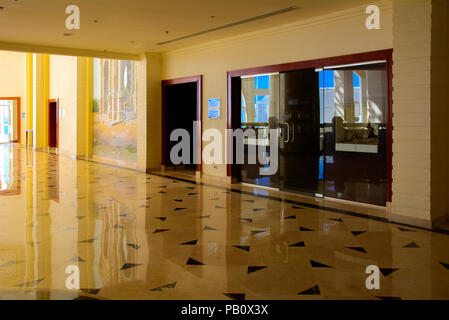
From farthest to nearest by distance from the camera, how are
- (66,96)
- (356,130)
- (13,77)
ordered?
(13,77), (66,96), (356,130)

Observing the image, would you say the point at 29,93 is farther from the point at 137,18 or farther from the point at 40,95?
the point at 137,18

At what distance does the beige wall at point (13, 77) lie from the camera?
24.7 metres

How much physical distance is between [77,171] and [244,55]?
18.8ft

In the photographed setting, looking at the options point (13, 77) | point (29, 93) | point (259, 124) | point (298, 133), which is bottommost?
point (298, 133)

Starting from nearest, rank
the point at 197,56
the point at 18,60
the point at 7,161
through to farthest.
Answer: the point at 197,56
the point at 7,161
the point at 18,60

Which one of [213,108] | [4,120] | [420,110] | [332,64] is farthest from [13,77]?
[420,110]

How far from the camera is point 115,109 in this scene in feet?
48.7

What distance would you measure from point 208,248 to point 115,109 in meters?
11.0

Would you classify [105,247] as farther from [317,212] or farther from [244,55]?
[244,55]

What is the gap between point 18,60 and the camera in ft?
82.4

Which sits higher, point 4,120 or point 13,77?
point 13,77

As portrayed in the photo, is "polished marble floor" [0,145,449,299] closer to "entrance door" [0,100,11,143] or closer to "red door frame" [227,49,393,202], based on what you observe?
"red door frame" [227,49,393,202]

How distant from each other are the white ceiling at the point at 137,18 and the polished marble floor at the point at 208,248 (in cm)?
332
